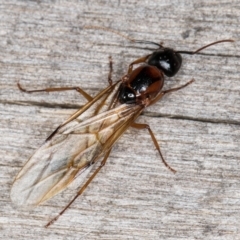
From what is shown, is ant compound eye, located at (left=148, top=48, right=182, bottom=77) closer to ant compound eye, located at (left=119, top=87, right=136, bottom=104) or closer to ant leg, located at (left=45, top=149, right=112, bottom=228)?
ant compound eye, located at (left=119, top=87, right=136, bottom=104)

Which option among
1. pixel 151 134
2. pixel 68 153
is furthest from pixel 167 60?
pixel 68 153

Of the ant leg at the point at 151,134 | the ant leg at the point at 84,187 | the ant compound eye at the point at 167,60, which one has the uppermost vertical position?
the ant compound eye at the point at 167,60

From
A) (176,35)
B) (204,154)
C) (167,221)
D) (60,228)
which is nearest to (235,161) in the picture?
(204,154)

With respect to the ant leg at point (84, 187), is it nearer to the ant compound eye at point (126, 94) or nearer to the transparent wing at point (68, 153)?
A: the transparent wing at point (68, 153)

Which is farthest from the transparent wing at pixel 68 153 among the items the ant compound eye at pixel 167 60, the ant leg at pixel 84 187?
the ant compound eye at pixel 167 60

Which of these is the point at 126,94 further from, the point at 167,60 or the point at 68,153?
the point at 68,153

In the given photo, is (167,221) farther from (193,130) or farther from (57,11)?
(57,11)

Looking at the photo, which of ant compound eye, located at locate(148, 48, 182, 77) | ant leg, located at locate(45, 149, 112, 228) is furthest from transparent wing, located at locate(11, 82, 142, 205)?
ant compound eye, located at locate(148, 48, 182, 77)
